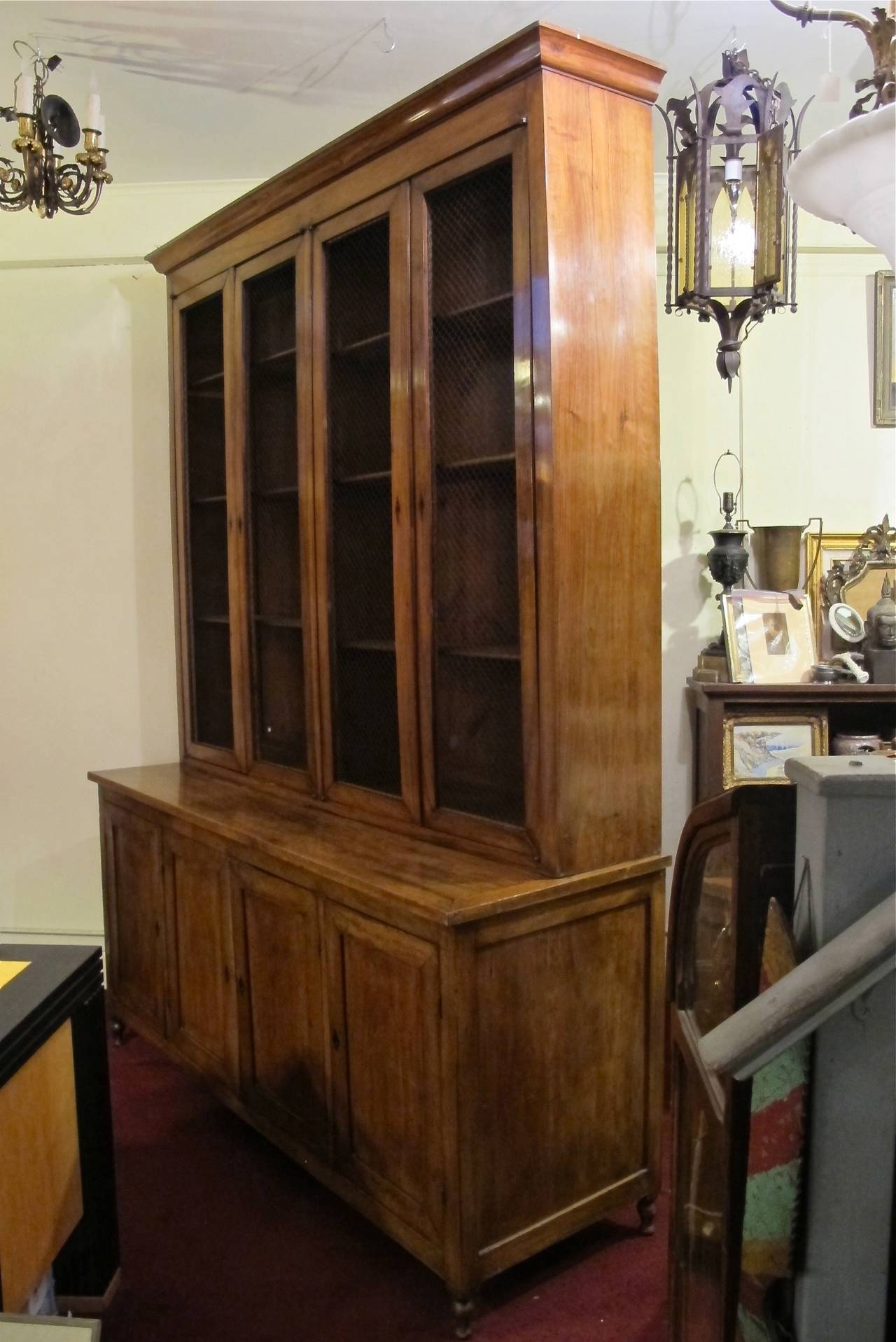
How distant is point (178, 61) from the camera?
2781mm

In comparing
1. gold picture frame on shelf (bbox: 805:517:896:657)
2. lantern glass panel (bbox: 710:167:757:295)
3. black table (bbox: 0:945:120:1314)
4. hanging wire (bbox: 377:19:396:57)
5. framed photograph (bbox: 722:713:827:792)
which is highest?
hanging wire (bbox: 377:19:396:57)

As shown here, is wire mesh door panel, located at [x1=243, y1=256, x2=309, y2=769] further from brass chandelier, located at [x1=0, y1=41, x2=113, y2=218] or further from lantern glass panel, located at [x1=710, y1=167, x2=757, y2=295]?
lantern glass panel, located at [x1=710, y1=167, x2=757, y2=295]

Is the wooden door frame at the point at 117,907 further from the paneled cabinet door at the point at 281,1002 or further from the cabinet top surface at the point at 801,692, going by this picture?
the cabinet top surface at the point at 801,692

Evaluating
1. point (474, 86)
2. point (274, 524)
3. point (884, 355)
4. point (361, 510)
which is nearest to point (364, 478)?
point (361, 510)

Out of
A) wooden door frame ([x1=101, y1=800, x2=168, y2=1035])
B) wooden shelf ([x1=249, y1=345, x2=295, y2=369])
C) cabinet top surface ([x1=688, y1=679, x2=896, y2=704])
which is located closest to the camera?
wooden shelf ([x1=249, y1=345, x2=295, y2=369])

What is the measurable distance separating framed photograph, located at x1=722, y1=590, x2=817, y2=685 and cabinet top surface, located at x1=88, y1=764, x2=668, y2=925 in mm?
1224

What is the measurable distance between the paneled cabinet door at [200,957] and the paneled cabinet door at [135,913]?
0.24 ft

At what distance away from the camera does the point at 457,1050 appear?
1.98 metres

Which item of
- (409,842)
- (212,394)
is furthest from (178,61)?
(409,842)

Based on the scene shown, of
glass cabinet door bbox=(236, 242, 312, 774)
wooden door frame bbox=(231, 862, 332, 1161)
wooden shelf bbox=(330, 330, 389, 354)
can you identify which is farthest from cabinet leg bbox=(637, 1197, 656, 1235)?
wooden shelf bbox=(330, 330, 389, 354)

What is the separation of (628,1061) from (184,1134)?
1334mm

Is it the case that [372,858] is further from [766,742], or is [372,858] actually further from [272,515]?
[766,742]

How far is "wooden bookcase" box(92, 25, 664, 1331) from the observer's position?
205cm

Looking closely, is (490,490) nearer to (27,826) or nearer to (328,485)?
(328,485)
